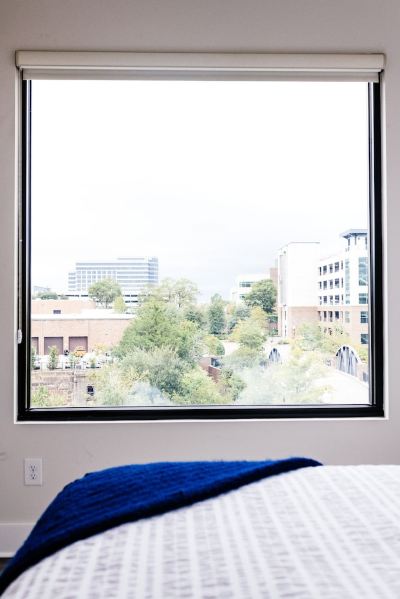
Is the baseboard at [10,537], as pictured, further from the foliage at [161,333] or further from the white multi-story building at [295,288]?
the white multi-story building at [295,288]

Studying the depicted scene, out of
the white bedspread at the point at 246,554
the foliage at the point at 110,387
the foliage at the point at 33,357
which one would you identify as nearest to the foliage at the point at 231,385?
the foliage at the point at 110,387

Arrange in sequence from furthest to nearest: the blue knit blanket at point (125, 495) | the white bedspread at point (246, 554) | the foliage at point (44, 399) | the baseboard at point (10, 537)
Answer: the foliage at point (44, 399), the baseboard at point (10, 537), the blue knit blanket at point (125, 495), the white bedspread at point (246, 554)

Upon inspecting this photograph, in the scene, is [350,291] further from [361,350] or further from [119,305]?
[119,305]

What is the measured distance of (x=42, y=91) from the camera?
2.80 m

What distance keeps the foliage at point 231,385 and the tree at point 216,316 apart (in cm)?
20

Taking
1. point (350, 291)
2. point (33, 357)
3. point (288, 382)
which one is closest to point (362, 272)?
point (350, 291)

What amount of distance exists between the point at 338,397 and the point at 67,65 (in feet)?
6.31

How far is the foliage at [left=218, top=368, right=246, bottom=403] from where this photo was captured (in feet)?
9.30

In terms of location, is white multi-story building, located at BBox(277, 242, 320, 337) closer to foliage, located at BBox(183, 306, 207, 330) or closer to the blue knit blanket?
foliage, located at BBox(183, 306, 207, 330)

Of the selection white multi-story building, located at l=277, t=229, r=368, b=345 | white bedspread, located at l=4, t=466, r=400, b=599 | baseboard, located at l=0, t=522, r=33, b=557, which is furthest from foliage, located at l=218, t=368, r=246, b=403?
white bedspread, located at l=4, t=466, r=400, b=599

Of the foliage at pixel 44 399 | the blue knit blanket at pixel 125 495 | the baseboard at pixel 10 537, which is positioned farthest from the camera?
the foliage at pixel 44 399

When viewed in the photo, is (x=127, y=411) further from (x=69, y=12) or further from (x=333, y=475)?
(x=69, y=12)

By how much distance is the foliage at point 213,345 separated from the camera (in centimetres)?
284

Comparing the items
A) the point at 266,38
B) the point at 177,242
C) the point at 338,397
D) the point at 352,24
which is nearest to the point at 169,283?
the point at 177,242
